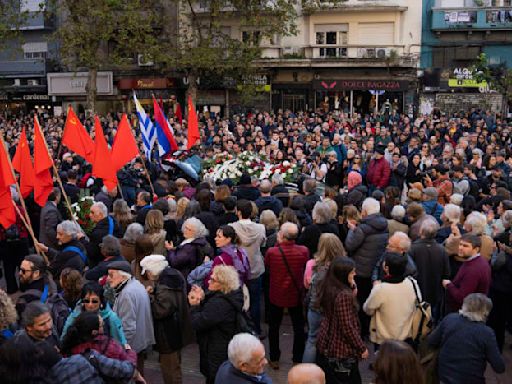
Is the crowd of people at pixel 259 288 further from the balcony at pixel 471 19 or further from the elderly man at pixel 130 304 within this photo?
the balcony at pixel 471 19

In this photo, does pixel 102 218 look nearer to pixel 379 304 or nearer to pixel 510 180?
pixel 379 304

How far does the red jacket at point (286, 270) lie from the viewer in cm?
654

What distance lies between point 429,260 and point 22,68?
107 feet

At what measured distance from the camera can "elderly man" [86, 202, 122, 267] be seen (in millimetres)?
7082

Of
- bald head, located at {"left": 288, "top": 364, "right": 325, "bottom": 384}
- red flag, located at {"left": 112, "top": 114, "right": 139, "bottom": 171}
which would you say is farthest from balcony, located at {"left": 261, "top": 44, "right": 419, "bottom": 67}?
bald head, located at {"left": 288, "top": 364, "right": 325, "bottom": 384}

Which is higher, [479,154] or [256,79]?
[256,79]

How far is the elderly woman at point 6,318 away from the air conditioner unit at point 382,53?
26726mm

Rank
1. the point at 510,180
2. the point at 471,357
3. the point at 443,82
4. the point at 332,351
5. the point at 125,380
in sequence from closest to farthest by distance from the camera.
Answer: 1. the point at 125,380
2. the point at 471,357
3. the point at 332,351
4. the point at 510,180
5. the point at 443,82

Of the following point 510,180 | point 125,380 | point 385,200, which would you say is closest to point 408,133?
point 510,180

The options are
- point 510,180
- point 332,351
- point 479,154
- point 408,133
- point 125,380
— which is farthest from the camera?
point 408,133

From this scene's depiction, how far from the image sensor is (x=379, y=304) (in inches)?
219

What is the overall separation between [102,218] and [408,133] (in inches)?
473

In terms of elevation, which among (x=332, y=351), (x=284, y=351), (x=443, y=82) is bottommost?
(x=284, y=351)

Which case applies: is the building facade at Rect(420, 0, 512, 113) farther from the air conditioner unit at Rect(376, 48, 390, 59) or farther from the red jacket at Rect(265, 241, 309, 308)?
the red jacket at Rect(265, 241, 309, 308)
